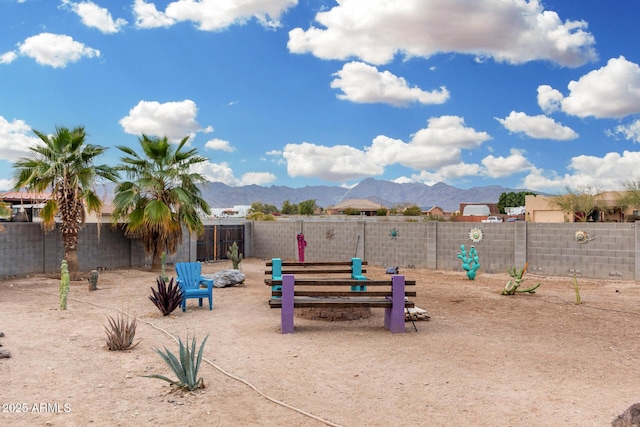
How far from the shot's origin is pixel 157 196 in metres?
18.1

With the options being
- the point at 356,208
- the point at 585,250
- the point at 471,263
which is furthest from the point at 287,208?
the point at 585,250

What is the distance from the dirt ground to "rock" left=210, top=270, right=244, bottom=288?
9.93 feet

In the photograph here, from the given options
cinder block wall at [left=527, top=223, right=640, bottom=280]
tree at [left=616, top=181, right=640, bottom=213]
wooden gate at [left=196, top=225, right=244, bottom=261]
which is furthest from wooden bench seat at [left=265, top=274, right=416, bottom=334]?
tree at [left=616, top=181, right=640, bottom=213]

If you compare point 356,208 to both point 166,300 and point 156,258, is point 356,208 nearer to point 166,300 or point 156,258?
point 156,258

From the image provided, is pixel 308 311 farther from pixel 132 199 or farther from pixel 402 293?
pixel 132 199

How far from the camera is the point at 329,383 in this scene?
5664 mm

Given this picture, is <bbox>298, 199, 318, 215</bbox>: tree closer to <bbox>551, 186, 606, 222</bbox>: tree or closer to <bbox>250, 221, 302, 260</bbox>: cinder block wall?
<bbox>551, 186, 606, 222</bbox>: tree

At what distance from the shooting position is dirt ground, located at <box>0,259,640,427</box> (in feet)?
15.7

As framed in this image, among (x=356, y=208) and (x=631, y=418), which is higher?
(x=356, y=208)

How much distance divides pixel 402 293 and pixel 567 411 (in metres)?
3.67

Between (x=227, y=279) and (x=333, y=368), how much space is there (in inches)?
334

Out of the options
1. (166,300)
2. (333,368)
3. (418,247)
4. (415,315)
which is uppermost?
(418,247)

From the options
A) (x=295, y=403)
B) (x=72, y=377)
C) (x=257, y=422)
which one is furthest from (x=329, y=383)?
(x=72, y=377)

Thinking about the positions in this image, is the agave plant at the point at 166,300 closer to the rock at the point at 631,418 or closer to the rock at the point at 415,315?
the rock at the point at 415,315
